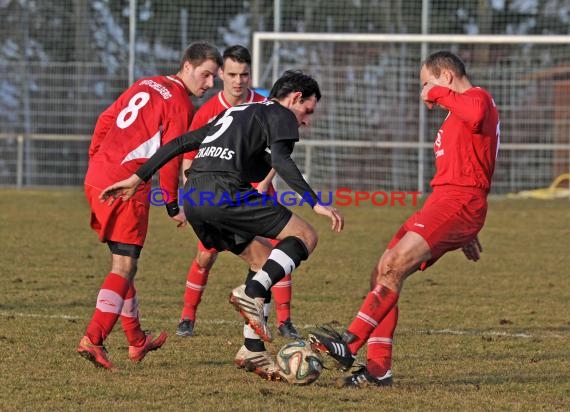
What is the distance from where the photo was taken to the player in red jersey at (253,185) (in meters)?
8.65

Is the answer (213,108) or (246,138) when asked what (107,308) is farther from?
(213,108)

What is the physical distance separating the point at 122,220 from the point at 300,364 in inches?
59.1

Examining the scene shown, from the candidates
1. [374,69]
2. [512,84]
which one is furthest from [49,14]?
[512,84]

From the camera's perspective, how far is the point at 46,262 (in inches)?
519

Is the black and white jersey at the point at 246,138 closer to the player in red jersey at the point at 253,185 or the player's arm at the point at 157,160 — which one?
the player's arm at the point at 157,160

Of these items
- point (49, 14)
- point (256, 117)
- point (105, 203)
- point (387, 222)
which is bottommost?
point (387, 222)

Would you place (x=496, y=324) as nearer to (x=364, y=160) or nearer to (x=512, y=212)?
→ (x=512, y=212)

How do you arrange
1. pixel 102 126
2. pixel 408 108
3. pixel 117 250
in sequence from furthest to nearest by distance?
pixel 408 108
pixel 102 126
pixel 117 250

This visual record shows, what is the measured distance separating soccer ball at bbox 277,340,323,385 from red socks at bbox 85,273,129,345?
1151 mm

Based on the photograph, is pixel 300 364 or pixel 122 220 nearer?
pixel 300 364

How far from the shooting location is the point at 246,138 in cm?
643

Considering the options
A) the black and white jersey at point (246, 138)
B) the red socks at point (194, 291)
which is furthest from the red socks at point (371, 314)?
the red socks at point (194, 291)

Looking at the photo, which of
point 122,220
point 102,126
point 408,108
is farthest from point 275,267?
point 408,108

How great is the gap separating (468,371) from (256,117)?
6.85 feet
